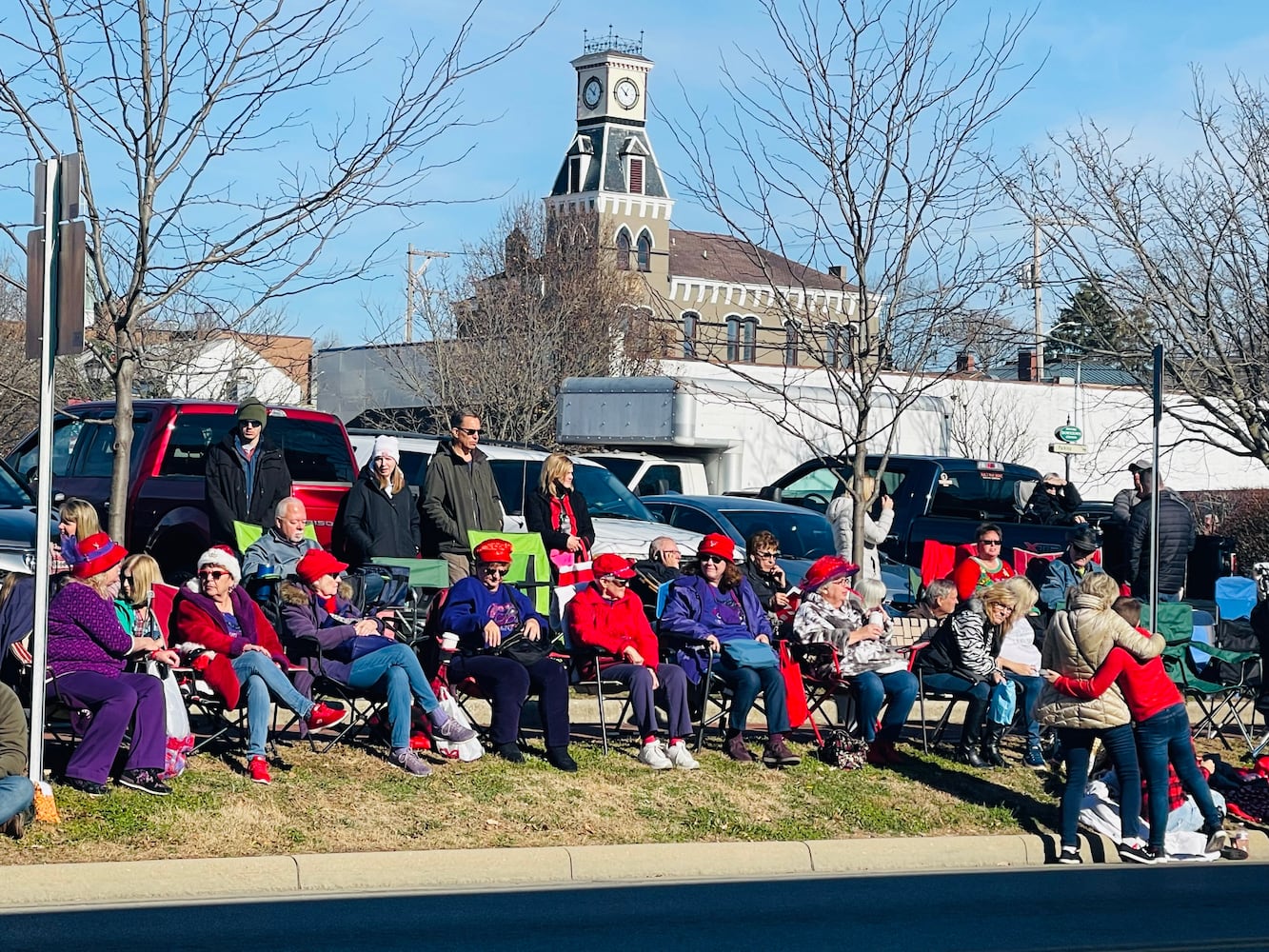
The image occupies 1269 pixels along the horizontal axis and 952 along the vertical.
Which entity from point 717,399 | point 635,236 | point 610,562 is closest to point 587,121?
point 635,236

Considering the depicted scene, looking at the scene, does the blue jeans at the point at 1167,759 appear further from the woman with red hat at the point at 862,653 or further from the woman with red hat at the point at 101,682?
the woman with red hat at the point at 101,682

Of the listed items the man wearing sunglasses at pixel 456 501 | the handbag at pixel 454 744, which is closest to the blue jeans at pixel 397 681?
the handbag at pixel 454 744

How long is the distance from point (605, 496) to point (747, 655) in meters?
5.44

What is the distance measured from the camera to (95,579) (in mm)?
9438

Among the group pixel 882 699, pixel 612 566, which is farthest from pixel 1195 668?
pixel 612 566

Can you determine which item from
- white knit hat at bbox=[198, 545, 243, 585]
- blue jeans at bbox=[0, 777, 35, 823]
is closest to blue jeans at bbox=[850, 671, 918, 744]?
white knit hat at bbox=[198, 545, 243, 585]

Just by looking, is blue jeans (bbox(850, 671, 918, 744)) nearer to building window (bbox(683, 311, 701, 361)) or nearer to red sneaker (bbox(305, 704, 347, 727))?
red sneaker (bbox(305, 704, 347, 727))

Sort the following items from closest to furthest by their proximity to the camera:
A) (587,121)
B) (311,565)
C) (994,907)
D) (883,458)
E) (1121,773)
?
(994,907) → (1121,773) → (311,565) → (883,458) → (587,121)

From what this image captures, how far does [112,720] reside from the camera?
29.8ft

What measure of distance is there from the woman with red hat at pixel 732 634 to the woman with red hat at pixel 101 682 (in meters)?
3.66

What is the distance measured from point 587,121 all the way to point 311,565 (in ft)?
326

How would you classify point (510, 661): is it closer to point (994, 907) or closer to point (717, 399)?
point (994, 907)

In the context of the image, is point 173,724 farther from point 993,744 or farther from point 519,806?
point 993,744

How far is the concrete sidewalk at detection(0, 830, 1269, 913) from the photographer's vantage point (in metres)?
7.97
